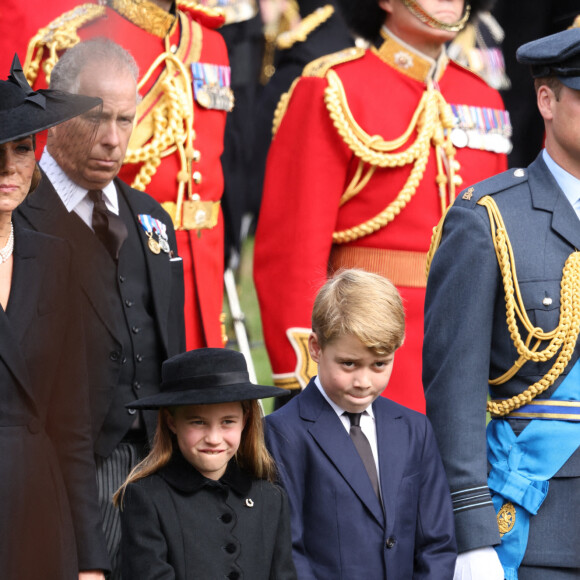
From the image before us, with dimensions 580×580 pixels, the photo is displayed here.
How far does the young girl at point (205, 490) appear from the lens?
360 centimetres

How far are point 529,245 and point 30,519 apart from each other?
155 centimetres

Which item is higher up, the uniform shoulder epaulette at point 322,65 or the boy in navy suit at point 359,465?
the uniform shoulder epaulette at point 322,65

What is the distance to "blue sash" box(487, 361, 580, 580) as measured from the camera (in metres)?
3.96

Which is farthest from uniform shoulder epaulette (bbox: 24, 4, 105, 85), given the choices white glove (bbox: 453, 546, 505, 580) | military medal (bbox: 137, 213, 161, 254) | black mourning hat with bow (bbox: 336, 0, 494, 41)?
white glove (bbox: 453, 546, 505, 580)

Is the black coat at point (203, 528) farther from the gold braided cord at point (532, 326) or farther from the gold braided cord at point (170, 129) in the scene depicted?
the gold braided cord at point (170, 129)

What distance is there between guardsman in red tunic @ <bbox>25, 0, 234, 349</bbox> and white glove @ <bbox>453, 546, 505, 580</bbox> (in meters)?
1.56

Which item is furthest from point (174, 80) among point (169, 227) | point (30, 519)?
point (30, 519)

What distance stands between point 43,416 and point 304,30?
165 inches

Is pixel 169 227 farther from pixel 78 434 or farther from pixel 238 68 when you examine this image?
pixel 238 68

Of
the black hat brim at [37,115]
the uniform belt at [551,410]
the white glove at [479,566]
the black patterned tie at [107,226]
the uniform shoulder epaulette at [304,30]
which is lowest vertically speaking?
the white glove at [479,566]

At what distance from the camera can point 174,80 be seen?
5.14 meters

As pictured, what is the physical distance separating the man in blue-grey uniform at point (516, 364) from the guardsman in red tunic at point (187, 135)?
4.32 feet

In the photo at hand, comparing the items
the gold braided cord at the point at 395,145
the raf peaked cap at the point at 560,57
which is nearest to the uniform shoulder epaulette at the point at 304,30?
the gold braided cord at the point at 395,145

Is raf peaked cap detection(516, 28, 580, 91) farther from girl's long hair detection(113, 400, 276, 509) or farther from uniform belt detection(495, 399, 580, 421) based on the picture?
girl's long hair detection(113, 400, 276, 509)
